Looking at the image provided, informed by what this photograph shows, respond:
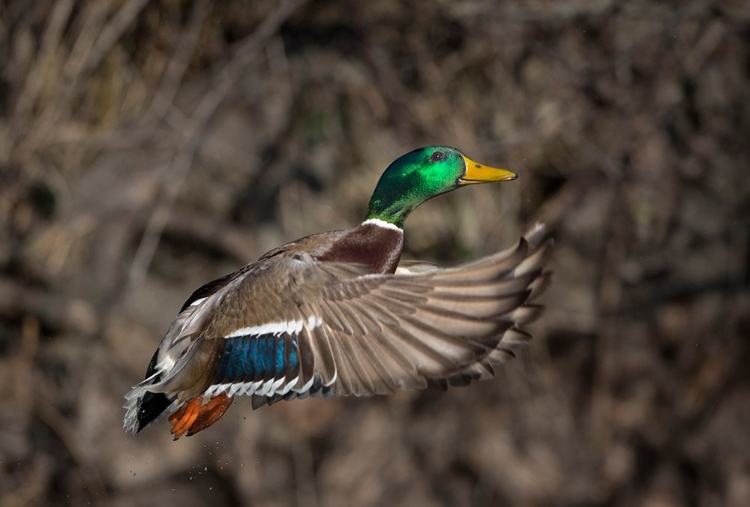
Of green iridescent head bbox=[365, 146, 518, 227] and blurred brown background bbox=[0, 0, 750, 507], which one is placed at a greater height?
green iridescent head bbox=[365, 146, 518, 227]

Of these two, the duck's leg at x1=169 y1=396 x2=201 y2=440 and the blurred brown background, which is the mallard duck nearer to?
the duck's leg at x1=169 y1=396 x2=201 y2=440

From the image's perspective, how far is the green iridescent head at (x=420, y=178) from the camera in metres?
3.63

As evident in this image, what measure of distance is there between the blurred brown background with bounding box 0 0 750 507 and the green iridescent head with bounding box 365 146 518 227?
2.80 meters

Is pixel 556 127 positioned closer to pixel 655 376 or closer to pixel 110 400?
pixel 655 376

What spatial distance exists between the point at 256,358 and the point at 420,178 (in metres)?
0.74

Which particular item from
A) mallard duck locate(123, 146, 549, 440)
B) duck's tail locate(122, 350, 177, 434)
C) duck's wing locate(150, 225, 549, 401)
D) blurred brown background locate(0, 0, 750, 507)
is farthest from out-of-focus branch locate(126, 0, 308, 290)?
duck's wing locate(150, 225, 549, 401)

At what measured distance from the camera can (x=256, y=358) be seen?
3.36m

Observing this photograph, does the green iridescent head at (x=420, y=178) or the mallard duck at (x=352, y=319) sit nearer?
the mallard duck at (x=352, y=319)

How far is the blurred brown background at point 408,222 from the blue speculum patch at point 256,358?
3.13 metres

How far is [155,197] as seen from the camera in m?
6.77

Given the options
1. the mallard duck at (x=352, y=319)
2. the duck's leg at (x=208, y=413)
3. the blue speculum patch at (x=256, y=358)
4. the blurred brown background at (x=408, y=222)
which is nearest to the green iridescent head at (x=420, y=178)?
the mallard duck at (x=352, y=319)

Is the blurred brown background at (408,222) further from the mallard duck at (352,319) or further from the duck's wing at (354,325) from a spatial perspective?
the duck's wing at (354,325)

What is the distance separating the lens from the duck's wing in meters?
3.05

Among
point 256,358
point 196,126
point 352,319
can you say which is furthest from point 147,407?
point 196,126
